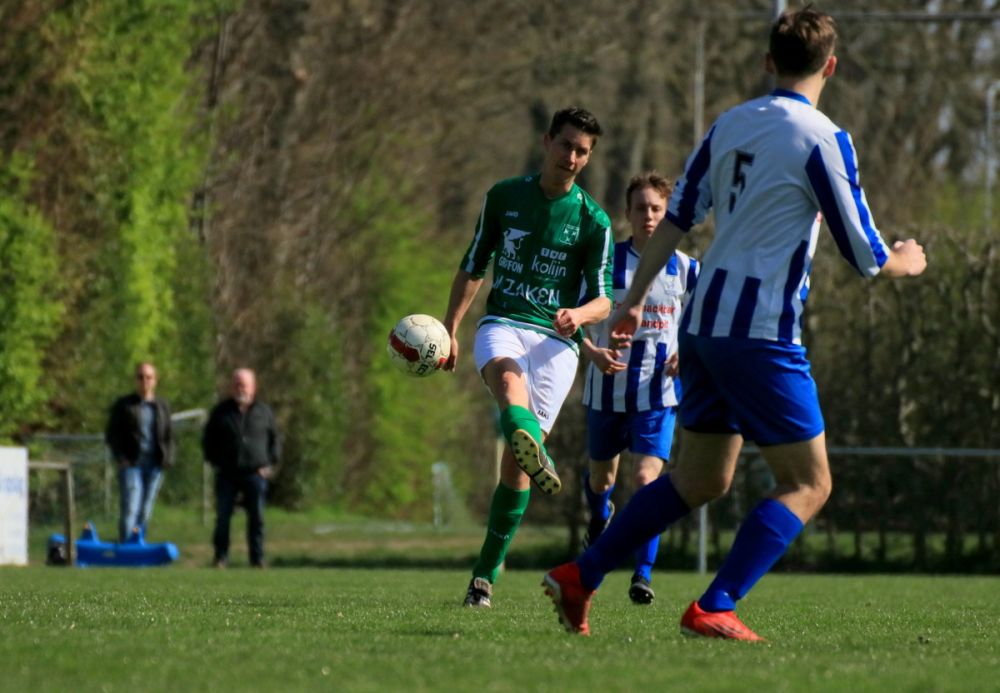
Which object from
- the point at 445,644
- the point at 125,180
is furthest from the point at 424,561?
the point at 445,644

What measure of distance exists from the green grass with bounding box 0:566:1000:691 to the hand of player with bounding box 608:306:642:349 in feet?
3.64

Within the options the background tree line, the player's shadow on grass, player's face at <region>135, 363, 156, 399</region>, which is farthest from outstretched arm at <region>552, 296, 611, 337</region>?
the player's shadow on grass

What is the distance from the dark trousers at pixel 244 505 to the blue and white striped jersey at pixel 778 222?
13.5 meters

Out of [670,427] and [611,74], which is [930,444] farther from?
[611,74]

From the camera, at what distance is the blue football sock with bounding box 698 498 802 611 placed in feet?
21.0

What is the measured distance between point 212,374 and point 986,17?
1182 cm

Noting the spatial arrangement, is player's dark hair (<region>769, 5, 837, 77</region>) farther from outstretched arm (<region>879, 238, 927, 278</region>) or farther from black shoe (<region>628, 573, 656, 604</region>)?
black shoe (<region>628, 573, 656, 604</region>)

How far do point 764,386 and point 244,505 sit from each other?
14.1 m

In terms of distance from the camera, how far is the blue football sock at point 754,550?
6.41m

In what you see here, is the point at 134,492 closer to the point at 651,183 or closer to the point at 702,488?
the point at 651,183

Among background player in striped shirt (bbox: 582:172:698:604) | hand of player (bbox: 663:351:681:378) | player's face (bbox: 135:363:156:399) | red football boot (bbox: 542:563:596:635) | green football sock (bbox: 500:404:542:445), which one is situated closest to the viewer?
red football boot (bbox: 542:563:596:635)

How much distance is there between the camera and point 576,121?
350 inches

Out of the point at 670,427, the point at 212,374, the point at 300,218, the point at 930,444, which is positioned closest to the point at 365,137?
the point at 300,218

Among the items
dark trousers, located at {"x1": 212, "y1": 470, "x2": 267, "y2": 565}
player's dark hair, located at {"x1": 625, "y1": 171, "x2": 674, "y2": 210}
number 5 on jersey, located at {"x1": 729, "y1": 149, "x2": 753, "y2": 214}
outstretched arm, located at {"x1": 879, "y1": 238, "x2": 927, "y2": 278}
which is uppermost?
player's dark hair, located at {"x1": 625, "y1": 171, "x2": 674, "y2": 210}
